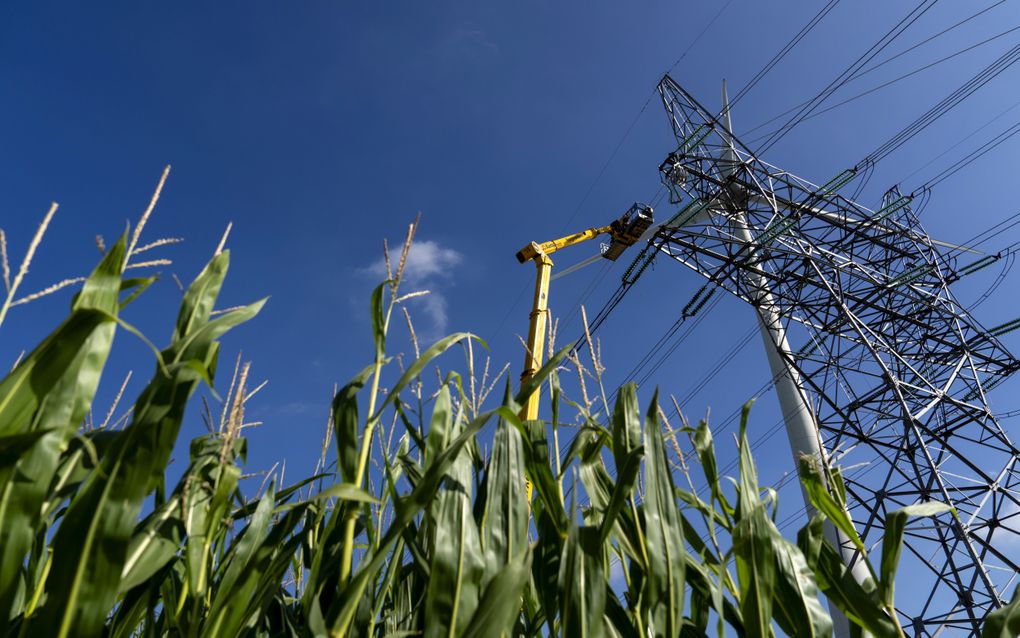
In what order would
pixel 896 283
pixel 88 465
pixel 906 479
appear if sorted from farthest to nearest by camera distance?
1. pixel 896 283
2. pixel 906 479
3. pixel 88 465

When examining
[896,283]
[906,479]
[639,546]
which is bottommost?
[639,546]

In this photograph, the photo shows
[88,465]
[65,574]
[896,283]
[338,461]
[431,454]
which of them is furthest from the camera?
[896,283]

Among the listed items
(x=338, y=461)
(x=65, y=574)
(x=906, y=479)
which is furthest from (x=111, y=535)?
(x=906, y=479)

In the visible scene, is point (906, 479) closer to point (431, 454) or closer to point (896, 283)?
point (896, 283)

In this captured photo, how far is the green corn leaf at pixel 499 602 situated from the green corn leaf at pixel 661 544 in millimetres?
282

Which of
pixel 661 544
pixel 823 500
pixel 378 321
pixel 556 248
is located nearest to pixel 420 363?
pixel 378 321

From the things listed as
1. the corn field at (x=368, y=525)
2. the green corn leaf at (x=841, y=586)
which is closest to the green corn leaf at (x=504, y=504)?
the corn field at (x=368, y=525)

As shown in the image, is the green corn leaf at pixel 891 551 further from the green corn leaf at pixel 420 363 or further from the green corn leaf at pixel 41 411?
the green corn leaf at pixel 41 411

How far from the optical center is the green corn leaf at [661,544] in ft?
3.46

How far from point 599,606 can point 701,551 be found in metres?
0.41

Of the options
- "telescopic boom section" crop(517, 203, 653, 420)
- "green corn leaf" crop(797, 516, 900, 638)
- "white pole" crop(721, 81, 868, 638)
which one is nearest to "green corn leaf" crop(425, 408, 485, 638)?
"green corn leaf" crop(797, 516, 900, 638)

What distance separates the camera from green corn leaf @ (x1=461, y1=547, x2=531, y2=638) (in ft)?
2.92

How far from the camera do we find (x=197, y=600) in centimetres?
96

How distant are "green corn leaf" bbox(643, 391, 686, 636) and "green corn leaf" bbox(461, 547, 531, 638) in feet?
0.93
